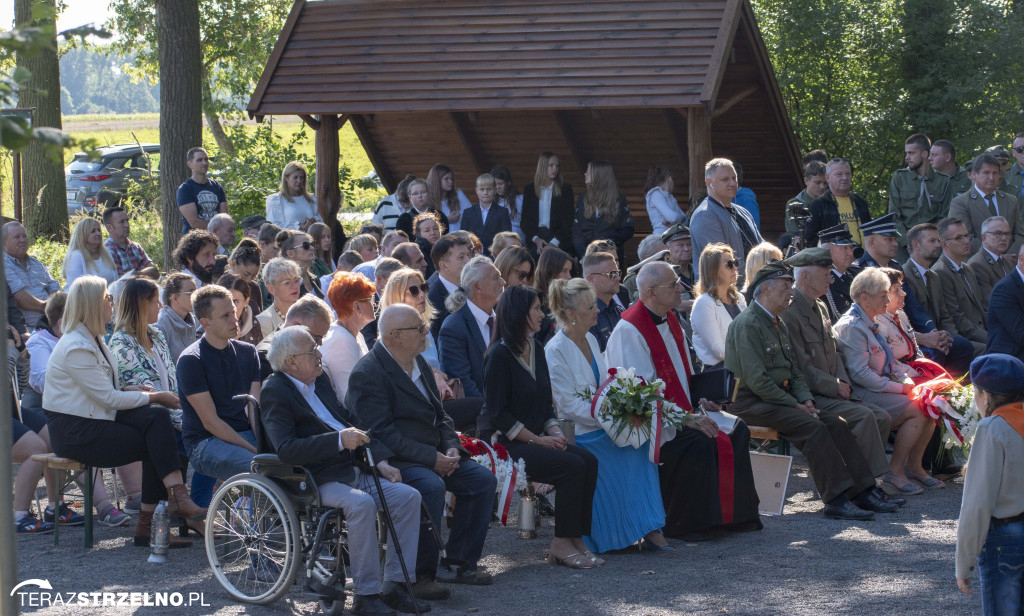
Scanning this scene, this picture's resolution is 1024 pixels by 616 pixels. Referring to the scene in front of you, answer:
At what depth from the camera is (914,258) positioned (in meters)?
10.0

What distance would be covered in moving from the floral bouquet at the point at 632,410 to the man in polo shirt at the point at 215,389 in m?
2.09

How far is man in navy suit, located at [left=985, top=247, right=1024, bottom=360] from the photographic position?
8.63 m

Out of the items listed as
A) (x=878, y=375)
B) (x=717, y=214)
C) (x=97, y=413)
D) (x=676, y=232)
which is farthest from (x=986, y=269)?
(x=97, y=413)

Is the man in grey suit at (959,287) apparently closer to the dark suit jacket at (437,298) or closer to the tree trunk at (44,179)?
the dark suit jacket at (437,298)

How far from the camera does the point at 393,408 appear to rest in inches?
237

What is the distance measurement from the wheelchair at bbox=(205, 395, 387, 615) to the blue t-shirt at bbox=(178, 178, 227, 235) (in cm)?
674

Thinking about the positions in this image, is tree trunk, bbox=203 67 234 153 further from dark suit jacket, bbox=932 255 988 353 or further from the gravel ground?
the gravel ground

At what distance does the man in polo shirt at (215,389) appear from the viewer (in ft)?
21.5

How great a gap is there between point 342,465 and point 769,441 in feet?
12.8

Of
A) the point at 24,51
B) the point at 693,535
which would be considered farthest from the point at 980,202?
the point at 24,51

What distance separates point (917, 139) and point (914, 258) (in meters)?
2.56

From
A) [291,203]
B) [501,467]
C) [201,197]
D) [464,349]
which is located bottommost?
[501,467]

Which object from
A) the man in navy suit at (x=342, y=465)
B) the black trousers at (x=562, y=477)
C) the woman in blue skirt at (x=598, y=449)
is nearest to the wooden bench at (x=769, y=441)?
the woman in blue skirt at (x=598, y=449)

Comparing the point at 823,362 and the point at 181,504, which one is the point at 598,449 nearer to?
the point at 823,362
